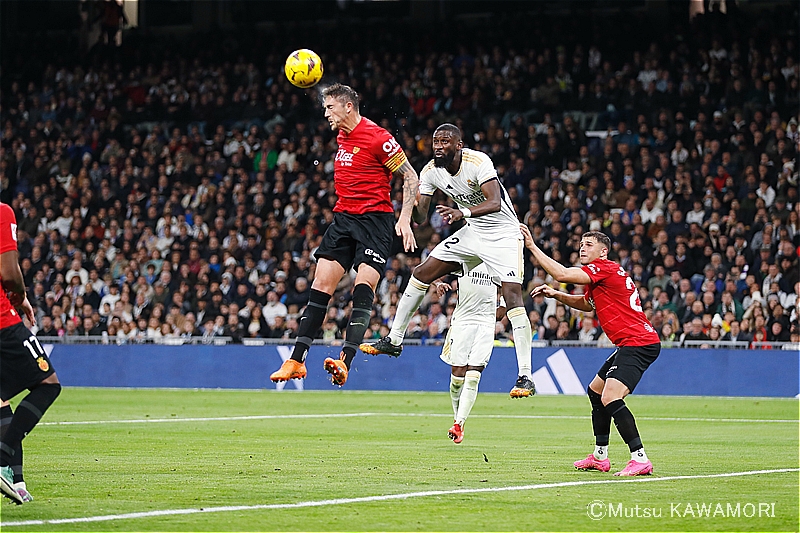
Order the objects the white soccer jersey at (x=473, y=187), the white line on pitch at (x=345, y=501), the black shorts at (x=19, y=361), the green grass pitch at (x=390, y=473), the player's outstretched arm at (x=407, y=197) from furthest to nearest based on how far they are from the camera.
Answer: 1. the white soccer jersey at (x=473, y=187)
2. the player's outstretched arm at (x=407, y=197)
3. the black shorts at (x=19, y=361)
4. the green grass pitch at (x=390, y=473)
5. the white line on pitch at (x=345, y=501)

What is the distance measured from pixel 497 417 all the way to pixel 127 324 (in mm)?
11399

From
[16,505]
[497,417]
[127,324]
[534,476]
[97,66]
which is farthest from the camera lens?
[97,66]

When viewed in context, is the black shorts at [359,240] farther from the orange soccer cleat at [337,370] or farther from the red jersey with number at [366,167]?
the orange soccer cleat at [337,370]

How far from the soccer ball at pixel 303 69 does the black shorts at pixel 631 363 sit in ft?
13.0

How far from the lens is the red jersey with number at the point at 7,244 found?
23.9 feet

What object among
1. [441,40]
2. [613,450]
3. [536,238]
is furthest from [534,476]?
[441,40]

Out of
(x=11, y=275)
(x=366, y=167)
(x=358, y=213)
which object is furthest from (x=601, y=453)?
(x=11, y=275)

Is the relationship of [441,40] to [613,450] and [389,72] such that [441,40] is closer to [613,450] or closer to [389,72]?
[389,72]

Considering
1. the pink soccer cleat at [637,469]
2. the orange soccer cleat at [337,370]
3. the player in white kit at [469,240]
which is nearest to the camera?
the pink soccer cleat at [637,469]

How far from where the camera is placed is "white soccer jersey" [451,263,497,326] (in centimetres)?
1377

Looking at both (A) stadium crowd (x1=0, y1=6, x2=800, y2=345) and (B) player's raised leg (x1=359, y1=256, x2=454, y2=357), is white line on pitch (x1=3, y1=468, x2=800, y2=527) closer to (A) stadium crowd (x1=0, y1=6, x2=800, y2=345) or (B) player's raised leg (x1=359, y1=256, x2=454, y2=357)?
(B) player's raised leg (x1=359, y1=256, x2=454, y2=357)

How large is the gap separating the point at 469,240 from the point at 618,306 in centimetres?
243

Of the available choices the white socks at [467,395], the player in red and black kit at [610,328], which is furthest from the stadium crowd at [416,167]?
the player in red and black kit at [610,328]

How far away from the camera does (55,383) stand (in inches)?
311
